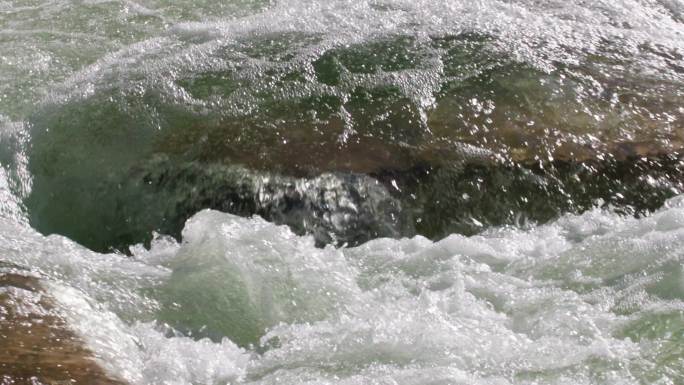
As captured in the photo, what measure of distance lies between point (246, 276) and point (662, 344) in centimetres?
157

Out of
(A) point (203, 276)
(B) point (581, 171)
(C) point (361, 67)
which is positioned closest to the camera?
(A) point (203, 276)

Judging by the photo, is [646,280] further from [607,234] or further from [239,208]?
[239,208]

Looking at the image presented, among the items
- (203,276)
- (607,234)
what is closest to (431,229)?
(607,234)

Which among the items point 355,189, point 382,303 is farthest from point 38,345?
point 355,189

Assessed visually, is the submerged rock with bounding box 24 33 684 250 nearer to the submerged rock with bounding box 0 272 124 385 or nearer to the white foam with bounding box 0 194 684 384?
the white foam with bounding box 0 194 684 384

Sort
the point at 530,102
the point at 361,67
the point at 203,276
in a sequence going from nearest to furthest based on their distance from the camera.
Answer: the point at 203,276, the point at 530,102, the point at 361,67

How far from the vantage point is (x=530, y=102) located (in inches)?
192

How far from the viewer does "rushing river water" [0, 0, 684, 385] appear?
324 centimetres

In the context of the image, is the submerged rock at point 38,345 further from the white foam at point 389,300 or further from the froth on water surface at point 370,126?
the froth on water surface at point 370,126

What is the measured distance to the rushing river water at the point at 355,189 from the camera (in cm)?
324

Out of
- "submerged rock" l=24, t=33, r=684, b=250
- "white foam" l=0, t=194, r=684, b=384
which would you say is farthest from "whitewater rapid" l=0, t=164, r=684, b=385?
"submerged rock" l=24, t=33, r=684, b=250

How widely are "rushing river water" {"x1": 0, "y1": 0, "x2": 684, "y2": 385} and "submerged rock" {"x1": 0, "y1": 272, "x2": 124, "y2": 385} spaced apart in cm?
4

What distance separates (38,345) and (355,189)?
1.87m

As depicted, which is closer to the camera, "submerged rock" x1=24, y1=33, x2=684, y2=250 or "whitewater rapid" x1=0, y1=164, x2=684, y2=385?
"whitewater rapid" x1=0, y1=164, x2=684, y2=385
